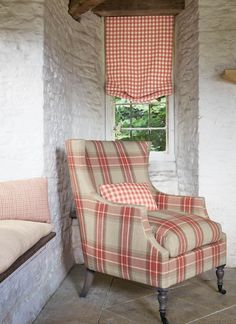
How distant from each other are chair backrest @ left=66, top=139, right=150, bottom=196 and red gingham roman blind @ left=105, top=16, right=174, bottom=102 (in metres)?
0.96

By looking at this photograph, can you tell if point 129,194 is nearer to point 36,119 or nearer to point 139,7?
point 36,119

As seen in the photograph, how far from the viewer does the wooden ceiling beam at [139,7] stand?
377 centimetres

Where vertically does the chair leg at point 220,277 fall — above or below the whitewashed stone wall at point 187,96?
below

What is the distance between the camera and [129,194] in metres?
2.82

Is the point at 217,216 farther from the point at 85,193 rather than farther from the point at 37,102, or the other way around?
the point at 37,102

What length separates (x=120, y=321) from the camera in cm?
232

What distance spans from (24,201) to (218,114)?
1930 mm

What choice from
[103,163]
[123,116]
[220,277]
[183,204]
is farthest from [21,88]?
[220,277]

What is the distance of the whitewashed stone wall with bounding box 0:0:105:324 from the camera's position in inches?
93.2

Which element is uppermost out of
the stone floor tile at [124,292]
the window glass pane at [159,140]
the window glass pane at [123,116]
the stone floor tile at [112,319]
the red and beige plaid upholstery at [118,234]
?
the window glass pane at [123,116]

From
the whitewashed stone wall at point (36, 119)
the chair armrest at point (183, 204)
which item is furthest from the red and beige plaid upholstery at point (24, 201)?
the chair armrest at point (183, 204)

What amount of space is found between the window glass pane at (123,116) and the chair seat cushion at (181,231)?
1.60 meters

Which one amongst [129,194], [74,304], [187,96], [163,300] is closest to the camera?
[163,300]

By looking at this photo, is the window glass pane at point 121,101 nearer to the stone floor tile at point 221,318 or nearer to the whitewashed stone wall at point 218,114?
the whitewashed stone wall at point 218,114
